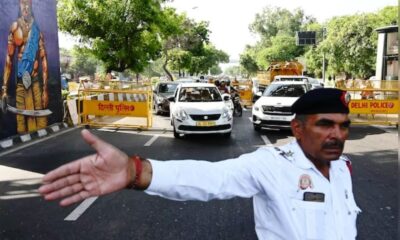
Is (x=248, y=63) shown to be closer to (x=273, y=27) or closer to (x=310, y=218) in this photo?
(x=273, y=27)

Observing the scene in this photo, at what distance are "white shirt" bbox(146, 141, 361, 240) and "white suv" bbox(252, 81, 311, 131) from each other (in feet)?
34.4

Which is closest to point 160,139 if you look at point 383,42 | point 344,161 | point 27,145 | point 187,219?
point 27,145

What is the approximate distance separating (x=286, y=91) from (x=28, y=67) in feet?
26.7

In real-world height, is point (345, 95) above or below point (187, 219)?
above

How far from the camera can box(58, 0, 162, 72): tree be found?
19.9 m

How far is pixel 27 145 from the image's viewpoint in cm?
1102

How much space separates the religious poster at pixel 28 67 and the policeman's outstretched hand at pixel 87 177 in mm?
10105

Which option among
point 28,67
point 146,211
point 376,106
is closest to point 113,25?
point 28,67

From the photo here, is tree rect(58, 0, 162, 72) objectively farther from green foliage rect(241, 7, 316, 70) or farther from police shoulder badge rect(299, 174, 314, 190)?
green foliage rect(241, 7, 316, 70)

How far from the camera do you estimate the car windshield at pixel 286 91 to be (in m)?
13.9

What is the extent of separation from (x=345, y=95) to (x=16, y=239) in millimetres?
4100

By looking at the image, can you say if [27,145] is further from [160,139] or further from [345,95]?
[345,95]

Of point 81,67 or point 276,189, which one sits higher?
point 81,67

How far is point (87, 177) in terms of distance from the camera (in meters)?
1.83
